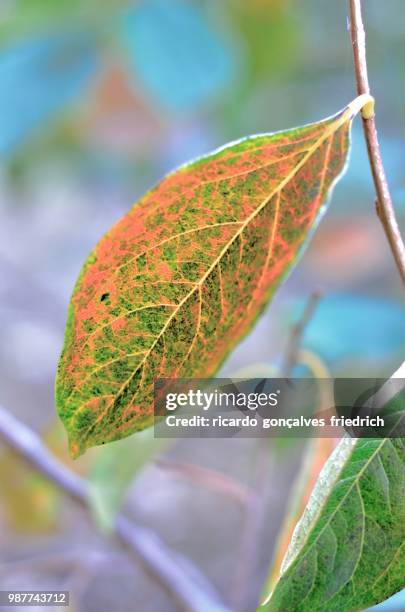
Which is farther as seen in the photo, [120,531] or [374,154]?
[120,531]

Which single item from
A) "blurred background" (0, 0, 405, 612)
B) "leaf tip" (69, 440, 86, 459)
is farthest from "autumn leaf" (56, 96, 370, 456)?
"blurred background" (0, 0, 405, 612)

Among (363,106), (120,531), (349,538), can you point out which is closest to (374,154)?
(363,106)

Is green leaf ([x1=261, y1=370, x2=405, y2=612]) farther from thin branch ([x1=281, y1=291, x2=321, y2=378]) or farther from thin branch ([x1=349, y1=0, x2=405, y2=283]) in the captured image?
thin branch ([x1=281, y1=291, x2=321, y2=378])

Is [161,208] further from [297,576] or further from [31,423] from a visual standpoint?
[31,423]

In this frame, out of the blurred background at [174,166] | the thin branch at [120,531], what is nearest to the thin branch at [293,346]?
the blurred background at [174,166]

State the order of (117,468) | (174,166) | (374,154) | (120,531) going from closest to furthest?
(374,154), (117,468), (120,531), (174,166)

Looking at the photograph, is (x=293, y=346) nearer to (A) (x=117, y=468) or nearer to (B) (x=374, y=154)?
(A) (x=117, y=468)

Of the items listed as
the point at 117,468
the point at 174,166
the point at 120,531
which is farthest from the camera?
the point at 174,166
